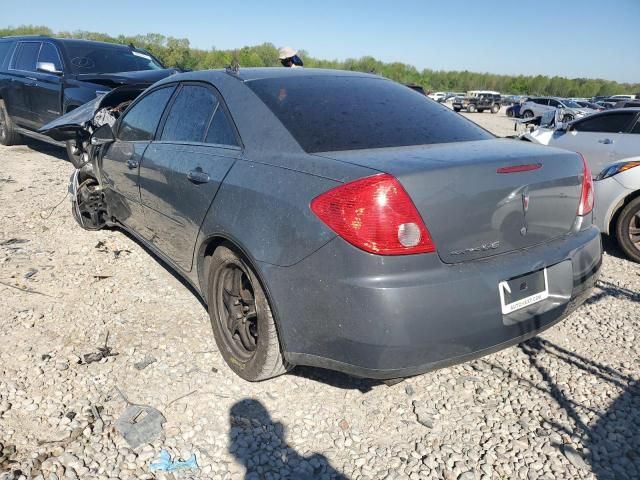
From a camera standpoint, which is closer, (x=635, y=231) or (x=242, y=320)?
(x=242, y=320)

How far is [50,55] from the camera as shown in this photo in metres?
7.53

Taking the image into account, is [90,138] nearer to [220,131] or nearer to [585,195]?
[220,131]

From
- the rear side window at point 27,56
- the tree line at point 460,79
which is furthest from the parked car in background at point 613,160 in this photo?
the tree line at point 460,79

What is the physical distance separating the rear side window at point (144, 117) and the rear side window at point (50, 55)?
4461 millimetres

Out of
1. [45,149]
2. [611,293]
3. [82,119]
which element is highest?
[82,119]

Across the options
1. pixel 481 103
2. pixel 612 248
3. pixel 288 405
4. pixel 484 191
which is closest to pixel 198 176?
pixel 288 405

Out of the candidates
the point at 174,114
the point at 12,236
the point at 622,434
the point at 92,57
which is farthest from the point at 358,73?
the point at 92,57

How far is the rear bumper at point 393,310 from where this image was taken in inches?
70.8

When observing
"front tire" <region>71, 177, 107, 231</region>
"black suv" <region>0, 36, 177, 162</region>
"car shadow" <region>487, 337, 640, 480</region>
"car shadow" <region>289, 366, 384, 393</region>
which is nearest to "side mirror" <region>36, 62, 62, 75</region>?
"black suv" <region>0, 36, 177, 162</region>

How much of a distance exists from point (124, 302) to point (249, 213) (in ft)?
5.68

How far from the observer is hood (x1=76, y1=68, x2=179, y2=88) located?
6.85 metres

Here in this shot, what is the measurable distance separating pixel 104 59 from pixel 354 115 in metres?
6.65

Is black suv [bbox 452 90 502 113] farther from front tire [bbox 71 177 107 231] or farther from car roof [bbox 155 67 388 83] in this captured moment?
car roof [bbox 155 67 388 83]

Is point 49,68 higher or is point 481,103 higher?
point 481,103
